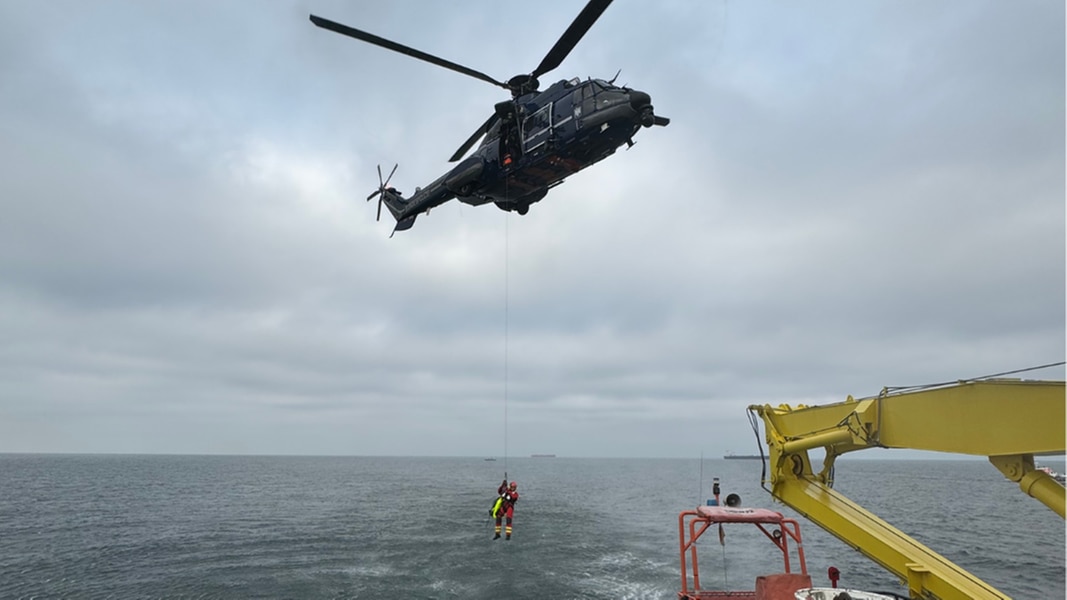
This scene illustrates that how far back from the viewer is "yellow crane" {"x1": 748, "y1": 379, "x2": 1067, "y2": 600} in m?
7.41

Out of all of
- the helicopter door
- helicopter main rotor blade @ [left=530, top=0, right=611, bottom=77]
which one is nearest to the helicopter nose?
helicopter main rotor blade @ [left=530, top=0, right=611, bottom=77]

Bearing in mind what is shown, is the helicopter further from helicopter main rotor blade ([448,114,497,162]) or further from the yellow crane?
the yellow crane

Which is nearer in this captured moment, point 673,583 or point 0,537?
point 673,583

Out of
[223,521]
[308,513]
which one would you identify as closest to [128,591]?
[223,521]

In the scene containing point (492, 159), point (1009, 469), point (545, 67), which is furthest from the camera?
point (492, 159)

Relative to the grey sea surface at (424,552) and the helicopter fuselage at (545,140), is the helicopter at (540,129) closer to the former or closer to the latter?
the helicopter fuselage at (545,140)

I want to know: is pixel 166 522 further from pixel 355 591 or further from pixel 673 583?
pixel 673 583

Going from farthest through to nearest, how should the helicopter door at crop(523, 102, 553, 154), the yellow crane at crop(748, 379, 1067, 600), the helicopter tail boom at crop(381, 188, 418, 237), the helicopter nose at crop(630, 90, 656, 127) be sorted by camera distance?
the helicopter tail boom at crop(381, 188, 418, 237)
the helicopter door at crop(523, 102, 553, 154)
the helicopter nose at crop(630, 90, 656, 127)
the yellow crane at crop(748, 379, 1067, 600)

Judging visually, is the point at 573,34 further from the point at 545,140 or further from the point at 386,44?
the point at 386,44

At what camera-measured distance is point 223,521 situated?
148 ft

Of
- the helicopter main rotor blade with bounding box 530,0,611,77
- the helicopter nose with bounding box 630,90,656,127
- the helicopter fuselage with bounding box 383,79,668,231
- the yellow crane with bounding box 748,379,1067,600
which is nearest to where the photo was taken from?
the yellow crane with bounding box 748,379,1067,600

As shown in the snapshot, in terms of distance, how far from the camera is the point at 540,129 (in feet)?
53.5

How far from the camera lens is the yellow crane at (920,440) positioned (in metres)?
A: 7.41

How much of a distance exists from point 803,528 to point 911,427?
4089cm
